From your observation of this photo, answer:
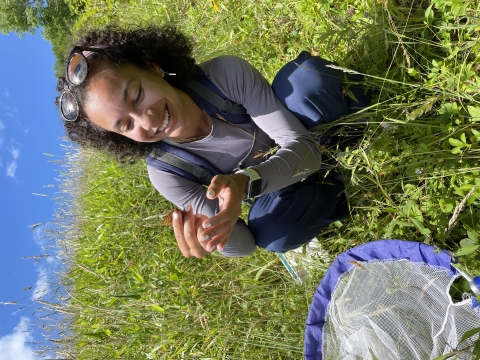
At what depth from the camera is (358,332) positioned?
1501mm

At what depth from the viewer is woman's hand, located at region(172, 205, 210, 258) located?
1.24 meters

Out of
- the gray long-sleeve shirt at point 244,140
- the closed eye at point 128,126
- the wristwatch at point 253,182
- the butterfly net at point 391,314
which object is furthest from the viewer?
the gray long-sleeve shirt at point 244,140

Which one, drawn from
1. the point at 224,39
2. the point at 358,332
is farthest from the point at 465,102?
the point at 224,39

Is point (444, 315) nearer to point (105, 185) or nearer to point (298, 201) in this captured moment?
point (298, 201)

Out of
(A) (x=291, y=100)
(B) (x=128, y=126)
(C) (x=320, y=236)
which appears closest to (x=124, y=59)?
(B) (x=128, y=126)

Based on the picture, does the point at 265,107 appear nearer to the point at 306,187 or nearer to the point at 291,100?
the point at 291,100

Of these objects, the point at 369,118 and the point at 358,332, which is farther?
the point at 369,118

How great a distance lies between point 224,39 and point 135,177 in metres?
1.43

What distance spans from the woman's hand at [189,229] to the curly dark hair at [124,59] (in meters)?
0.68

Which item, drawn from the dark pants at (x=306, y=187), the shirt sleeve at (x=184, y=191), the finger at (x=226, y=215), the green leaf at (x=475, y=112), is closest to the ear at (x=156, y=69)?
the shirt sleeve at (x=184, y=191)

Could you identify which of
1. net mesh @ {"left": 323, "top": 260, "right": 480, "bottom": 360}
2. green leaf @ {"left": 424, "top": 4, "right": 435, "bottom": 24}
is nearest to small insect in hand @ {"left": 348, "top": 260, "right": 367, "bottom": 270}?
net mesh @ {"left": 323, "top": 260, "right": 480, "bottom": 360}

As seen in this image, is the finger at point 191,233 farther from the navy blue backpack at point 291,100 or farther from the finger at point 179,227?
the navy blue backpack at point 291,100

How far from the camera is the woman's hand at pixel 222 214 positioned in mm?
1182

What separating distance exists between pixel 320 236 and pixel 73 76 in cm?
154
